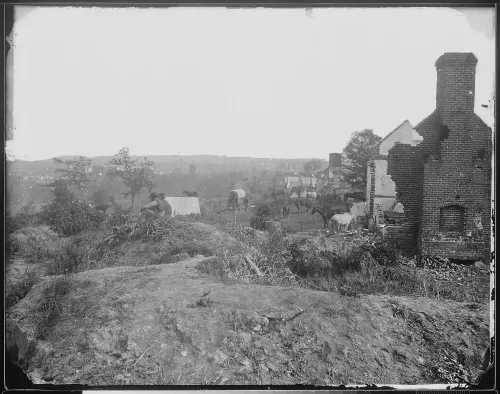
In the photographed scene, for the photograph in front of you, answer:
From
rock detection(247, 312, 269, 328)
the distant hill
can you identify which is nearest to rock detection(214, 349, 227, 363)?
rock detection(247, 312, 269, 328)

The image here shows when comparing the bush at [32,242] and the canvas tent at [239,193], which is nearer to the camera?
the bush at [32,242]

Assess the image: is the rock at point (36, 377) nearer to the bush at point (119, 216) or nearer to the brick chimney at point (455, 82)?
the bush at point (119, 216)

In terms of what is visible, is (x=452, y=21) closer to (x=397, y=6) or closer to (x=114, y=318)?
(x=397, y=6)

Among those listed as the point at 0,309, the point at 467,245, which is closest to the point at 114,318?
the point at 0,309

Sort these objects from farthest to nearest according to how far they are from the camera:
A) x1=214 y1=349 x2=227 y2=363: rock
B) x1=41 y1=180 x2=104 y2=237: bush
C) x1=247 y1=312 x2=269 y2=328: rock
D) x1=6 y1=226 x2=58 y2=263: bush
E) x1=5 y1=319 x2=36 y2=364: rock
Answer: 1. x1=41 y1=180 x2=104 y2=237: bush
2. x1=6 y1=226 x2=58 y2=263: bush
3. x1=5 y1=319 x2=36 y2=364: rock
4. x1=247 y1=312 x2=269 y2=328: rock
5. x1=214 y1=349 x2=227 y2=363: rock

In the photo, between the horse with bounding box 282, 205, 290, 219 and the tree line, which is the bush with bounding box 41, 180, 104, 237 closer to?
the horse with bounding box 282, 205, 290, 219

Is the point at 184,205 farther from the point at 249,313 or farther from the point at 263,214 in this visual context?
the point at 249,313

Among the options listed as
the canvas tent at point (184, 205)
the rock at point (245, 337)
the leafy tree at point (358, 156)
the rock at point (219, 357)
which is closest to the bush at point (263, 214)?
the canvas tent at point (184, 205)
